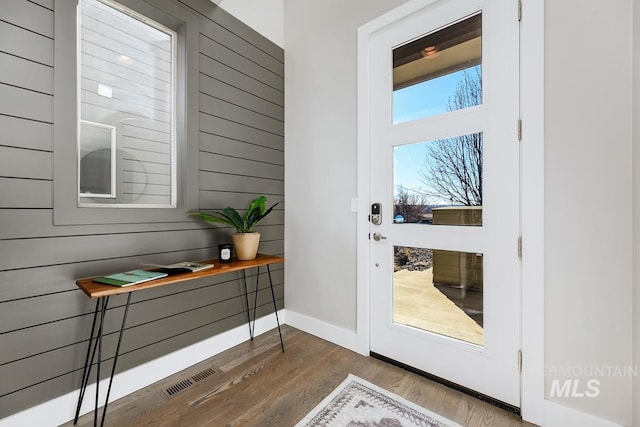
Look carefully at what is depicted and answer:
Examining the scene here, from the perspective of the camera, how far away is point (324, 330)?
2.38 meters

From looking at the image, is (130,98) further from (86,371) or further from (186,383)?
(186,383)

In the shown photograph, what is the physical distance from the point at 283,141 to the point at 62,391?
2.29 metres

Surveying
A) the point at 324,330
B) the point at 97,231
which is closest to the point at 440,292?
the point at 324,330

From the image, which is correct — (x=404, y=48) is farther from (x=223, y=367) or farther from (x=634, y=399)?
(x=223, y=367)

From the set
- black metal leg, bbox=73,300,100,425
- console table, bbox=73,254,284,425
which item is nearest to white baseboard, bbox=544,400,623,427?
console table, bbox=73,254,284,425

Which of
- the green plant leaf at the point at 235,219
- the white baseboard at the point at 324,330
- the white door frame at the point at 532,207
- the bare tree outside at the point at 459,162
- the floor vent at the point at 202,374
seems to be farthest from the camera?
the white baseboard at the point at 324,330

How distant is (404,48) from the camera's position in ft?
6.41

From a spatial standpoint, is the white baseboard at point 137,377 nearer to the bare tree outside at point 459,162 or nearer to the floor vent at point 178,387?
the floor vent at point 178,387

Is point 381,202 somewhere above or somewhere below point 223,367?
above

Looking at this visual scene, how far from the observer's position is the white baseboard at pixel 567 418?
51.6 inches

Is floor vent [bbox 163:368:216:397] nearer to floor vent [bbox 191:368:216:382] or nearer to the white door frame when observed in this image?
floor vent [bbox 191:368:216:382]

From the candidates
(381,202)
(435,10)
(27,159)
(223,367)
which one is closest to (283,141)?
(381,202)

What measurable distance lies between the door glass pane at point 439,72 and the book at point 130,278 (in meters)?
1.83

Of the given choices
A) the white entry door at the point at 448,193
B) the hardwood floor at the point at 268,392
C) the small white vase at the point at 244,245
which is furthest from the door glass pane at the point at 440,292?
the small white vase at the point at 244,245
